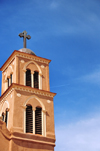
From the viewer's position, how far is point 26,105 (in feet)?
87.4

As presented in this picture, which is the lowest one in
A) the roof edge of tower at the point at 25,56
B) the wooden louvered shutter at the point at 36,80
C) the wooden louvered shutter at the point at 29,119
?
the wooden louvered shutter at the point at 29,119

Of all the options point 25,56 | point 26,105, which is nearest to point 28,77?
point 25,56

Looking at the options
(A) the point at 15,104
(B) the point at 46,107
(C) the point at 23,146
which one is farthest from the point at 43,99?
(C) the point at 23,146

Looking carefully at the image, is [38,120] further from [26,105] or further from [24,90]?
[24,90]

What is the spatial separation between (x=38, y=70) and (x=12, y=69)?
8.02ft

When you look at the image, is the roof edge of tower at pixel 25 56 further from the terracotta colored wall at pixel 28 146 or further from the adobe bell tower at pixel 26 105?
the terracotta colored wall at pixel 28 146

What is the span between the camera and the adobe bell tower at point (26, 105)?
24.7m

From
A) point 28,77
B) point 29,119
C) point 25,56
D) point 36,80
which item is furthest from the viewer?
point 25,56

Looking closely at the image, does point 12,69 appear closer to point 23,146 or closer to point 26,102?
point 26,102

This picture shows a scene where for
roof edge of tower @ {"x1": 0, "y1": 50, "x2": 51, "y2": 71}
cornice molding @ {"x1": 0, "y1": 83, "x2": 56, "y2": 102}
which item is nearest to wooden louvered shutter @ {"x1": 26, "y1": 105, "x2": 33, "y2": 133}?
cornice molding @ {"x1": 0, "y1": 83, "x2": 56, "y2": 102}

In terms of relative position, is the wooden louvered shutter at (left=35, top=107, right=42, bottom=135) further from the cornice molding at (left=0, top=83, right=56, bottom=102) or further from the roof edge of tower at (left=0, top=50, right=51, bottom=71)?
the roof edge of tower at (left=0, top=50, right=51, bottom=71)

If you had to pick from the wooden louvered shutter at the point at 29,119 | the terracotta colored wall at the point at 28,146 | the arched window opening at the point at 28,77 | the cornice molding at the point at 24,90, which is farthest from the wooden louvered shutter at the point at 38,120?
the arched window opening at the point at 28,77

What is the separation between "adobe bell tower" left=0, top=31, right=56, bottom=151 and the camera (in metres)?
24.7

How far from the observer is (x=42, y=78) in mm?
29297
